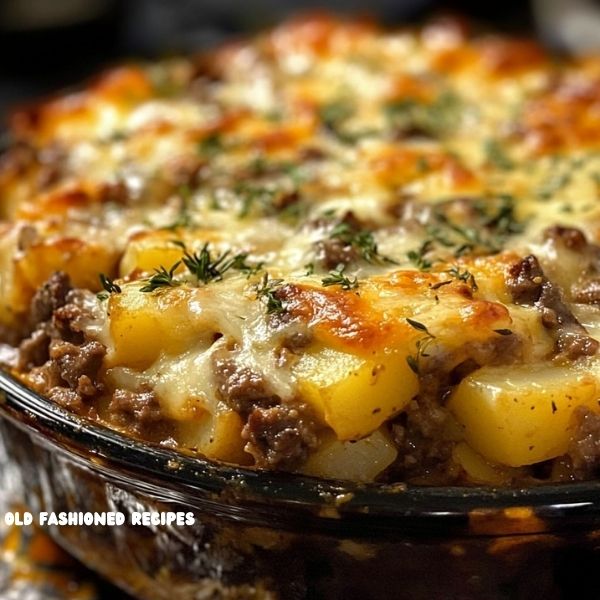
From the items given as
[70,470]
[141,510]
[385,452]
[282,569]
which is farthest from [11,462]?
[385,452]

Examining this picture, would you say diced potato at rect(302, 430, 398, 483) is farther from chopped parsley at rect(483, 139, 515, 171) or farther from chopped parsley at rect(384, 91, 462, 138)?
chopped parsley at rect(384, 91, 462, 138)

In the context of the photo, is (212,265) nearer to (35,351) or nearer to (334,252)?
(334,252)

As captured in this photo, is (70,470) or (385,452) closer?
(385,452)

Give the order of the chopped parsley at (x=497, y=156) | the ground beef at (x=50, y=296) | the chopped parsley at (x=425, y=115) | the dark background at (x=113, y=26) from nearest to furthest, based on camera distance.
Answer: the ground beef at (x=50, y=296)
the chopped parsley at (x=497, y=156)
the chopped parsley at (x=425, y=115)
the dark background at (x=113, y=26)

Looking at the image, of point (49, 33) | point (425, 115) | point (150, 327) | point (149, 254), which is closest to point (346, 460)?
point (150, 327)

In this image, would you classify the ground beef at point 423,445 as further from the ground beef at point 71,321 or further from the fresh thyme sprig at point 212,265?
the ground beef at point 71,321

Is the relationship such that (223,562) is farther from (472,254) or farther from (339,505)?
(472,254)

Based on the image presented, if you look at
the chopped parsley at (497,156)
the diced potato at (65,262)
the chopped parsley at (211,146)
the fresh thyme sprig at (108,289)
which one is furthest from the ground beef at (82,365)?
the chopped parsley at (497,156)
